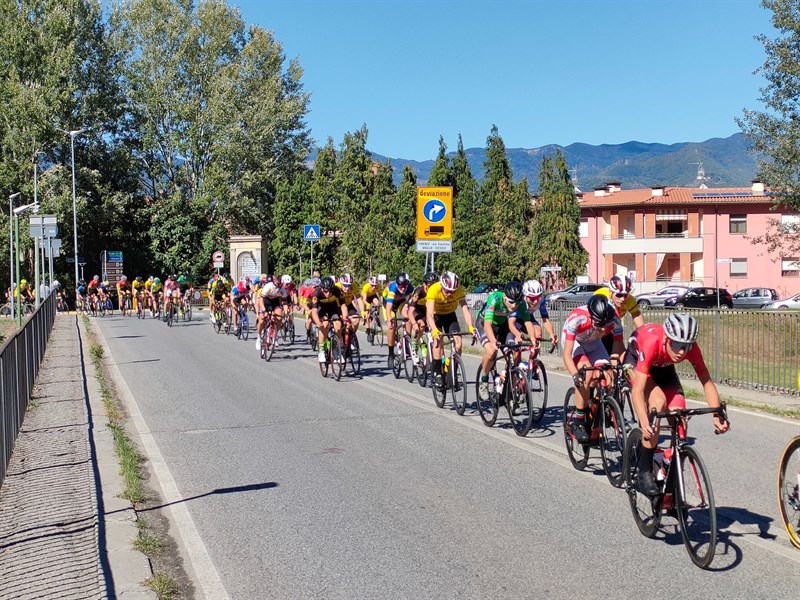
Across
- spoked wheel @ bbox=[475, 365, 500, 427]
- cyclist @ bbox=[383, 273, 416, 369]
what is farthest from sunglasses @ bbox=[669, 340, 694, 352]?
cyclist @ bbox=[383, 273, 416, 369]

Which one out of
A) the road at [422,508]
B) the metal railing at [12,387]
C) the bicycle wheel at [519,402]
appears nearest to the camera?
the road at [422,508]

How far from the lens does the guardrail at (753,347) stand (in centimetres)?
1391

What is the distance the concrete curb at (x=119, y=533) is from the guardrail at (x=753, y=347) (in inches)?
388

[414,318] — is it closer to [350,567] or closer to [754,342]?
[754,342]

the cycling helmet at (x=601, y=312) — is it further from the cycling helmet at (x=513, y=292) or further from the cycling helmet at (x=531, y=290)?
the cycling helmet at (x=513, y=292)

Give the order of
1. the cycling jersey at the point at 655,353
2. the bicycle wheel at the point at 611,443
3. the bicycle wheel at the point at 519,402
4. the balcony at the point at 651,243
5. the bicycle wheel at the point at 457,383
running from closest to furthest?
the cycling jersey at the point at 655,353 < the bicycle wheel at the point at 611,443 < the bicycle wheel at the point at 519,402 < the bicycle wheel at the point at 457,383 < the balcony at the point at 651,243

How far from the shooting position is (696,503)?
5484 millimetres

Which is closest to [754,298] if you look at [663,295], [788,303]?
[788,303]

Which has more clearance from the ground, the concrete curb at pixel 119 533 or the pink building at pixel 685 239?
the pink building at pixel 685 239

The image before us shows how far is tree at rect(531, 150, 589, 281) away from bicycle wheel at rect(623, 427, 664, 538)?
4402cm

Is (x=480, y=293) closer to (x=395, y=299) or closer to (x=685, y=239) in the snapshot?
(x=685, y=239)

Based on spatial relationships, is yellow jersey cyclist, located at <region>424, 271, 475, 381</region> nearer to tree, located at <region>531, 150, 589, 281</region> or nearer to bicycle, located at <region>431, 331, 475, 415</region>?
bicycle, located at <region>431, 331, 475, 415</region>

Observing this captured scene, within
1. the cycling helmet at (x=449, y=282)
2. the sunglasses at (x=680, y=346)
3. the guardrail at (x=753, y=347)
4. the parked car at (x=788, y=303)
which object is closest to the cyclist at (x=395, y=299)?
the cycling helmet at (x=449, y=282)

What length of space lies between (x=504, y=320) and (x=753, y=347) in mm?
5861
